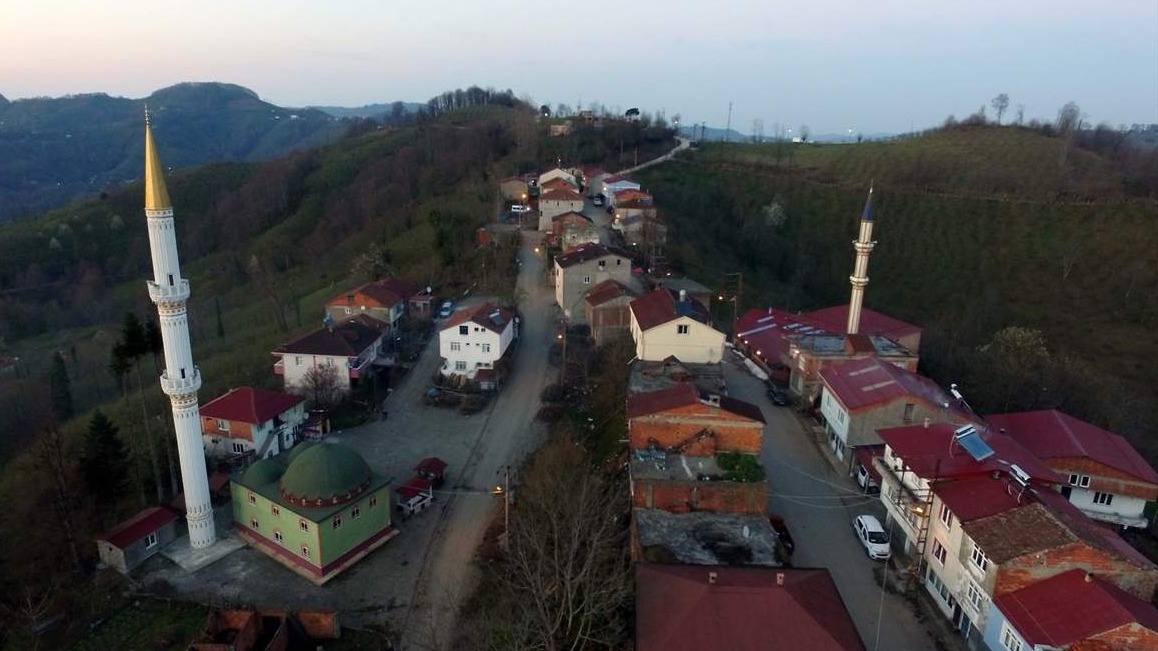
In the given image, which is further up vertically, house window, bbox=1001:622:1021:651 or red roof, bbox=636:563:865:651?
red roof, bbox=636:563:865:651

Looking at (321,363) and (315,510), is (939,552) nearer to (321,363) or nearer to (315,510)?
(315,510)

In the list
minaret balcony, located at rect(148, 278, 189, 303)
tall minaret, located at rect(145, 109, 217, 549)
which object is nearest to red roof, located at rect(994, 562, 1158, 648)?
tall minaret, located at rect(145, 109, 217, 549)

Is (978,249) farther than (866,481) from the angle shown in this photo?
Yes

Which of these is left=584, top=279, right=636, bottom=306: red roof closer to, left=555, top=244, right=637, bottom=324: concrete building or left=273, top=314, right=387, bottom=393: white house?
left=555, top=244, right=637, bottom=324: concrete building

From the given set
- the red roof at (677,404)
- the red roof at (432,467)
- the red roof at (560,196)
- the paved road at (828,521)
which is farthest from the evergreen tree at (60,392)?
the paved road at (828,521)

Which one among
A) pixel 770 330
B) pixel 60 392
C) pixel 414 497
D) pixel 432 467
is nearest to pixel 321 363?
pixel 432 467
